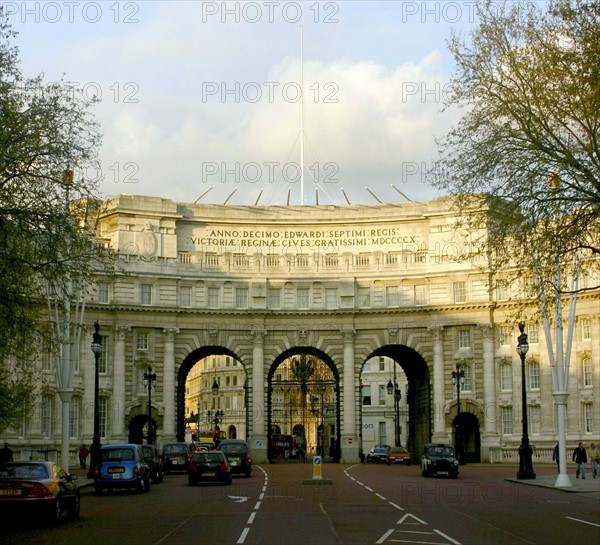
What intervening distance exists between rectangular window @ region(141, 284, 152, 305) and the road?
37.5 metres

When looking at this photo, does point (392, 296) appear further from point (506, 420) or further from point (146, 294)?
point (146, 294)

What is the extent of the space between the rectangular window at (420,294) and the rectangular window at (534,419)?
1223 cm

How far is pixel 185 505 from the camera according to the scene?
36.4 meters

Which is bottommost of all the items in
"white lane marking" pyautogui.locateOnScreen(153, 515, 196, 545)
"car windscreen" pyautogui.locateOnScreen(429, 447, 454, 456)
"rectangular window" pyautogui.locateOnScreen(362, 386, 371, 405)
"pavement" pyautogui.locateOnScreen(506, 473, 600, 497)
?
"pavement" pyautogui.locateOnScreen(506, 473, 600, 497)

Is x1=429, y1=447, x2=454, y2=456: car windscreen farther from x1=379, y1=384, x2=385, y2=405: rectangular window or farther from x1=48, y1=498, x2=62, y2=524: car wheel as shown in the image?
x1=379, y1=384, x2=385, y2=405: rectangular window

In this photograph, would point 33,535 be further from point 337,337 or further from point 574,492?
point 337,337

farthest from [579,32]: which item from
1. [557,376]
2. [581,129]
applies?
[557,376]

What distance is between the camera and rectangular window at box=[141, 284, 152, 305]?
85.7 metres

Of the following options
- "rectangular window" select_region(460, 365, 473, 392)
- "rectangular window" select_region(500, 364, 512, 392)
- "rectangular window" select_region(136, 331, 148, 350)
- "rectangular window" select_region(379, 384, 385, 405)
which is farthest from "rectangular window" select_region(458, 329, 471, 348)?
"rectangular window" select_region(379, 384, 385, 405)

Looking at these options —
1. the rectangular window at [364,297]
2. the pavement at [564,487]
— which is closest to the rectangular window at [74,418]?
the rectangular window at [364,297]

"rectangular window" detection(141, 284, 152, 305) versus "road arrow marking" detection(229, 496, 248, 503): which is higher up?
"rectangular window" detection(141, 284, 152, 305)

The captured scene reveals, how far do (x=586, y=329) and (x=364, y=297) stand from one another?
713 inches

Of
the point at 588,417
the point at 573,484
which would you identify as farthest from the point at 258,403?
the point at 573,484

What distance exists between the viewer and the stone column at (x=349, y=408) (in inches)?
3415
